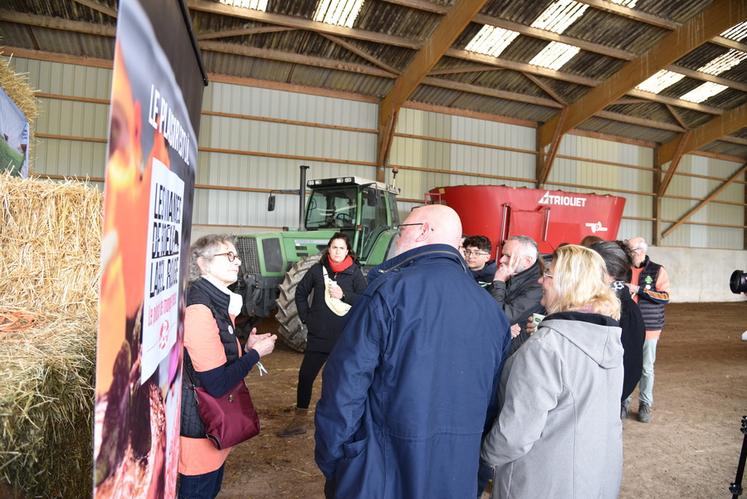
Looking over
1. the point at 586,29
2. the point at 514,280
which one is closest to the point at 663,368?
the point at 514,280

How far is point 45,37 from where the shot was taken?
9711 millimetres

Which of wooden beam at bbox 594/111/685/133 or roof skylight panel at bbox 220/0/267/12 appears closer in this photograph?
roof skylight panel at bbox 220/0/267/12

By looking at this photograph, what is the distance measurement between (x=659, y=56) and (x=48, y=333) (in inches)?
485

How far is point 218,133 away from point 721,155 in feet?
51.2

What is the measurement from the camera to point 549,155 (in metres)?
13.9

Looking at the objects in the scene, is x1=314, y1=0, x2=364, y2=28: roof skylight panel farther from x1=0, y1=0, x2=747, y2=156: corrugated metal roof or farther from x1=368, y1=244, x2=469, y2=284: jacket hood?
x1=368, y1=244, x2=469, y2=284: jacket hood

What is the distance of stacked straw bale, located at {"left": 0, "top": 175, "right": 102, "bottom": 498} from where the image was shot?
1.22 meters

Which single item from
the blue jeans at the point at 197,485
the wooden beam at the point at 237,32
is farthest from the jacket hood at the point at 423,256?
the wooden beam at the point at 237,32

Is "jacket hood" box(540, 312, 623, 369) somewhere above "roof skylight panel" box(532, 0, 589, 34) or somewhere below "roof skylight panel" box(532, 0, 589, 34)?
below

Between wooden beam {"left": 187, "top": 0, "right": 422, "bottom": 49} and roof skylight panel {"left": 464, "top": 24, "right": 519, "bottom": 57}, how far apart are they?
1.27 meters

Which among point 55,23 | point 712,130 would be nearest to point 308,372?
point 55,23

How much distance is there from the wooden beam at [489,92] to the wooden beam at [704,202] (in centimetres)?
581

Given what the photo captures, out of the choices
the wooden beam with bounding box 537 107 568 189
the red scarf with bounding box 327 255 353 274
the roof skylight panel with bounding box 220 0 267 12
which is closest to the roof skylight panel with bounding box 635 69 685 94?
the wooden beam with bounding box 537 107 568 189

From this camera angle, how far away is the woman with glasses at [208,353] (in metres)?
1.88
